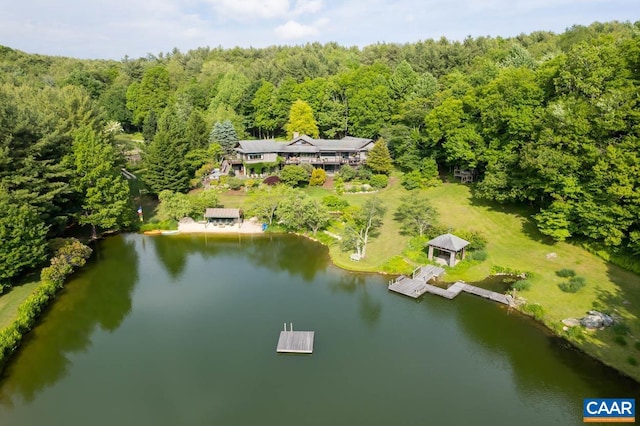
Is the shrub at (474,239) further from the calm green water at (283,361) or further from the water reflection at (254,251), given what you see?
the water reflection at (254,251)

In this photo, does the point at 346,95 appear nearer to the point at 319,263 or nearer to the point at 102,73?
the point at 319,263

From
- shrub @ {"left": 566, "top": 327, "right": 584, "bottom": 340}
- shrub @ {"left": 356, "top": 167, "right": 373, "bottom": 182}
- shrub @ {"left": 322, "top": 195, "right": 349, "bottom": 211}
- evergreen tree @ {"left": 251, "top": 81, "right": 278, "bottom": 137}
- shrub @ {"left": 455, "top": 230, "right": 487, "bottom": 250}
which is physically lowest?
shrub @ {"left": 566, "top": 327, "right": 584, "bottom": 340}

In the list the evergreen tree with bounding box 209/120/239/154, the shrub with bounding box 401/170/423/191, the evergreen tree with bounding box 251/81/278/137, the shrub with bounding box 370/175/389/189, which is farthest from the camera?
the evergreen tree with bounding box 251/81/278/137

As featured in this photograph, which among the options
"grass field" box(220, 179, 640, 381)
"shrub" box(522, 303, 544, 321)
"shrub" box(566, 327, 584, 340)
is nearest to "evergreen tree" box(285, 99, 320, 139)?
"grass field" box(220, 179, 640, 381)

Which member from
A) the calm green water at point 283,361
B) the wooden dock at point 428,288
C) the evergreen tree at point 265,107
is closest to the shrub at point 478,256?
the wooden dock at point 428,288

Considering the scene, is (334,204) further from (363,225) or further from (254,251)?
(254,251)

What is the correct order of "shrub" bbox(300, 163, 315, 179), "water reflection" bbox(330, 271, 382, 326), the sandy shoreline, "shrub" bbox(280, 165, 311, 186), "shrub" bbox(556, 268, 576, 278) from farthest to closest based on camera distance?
"shrub" bbox(300, 163, 315, 179), "shrub" bbox(280, 165, 311, 186), the sandy shoreline, "shrub" bbox(556, 268, 576, 278), "water reflection" bbox(330, 271, 382, 326)

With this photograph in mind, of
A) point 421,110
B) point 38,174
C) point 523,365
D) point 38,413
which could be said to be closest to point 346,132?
point 421,110

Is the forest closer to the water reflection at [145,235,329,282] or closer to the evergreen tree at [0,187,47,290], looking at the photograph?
the evergreen tree at [0,187,47,290]
